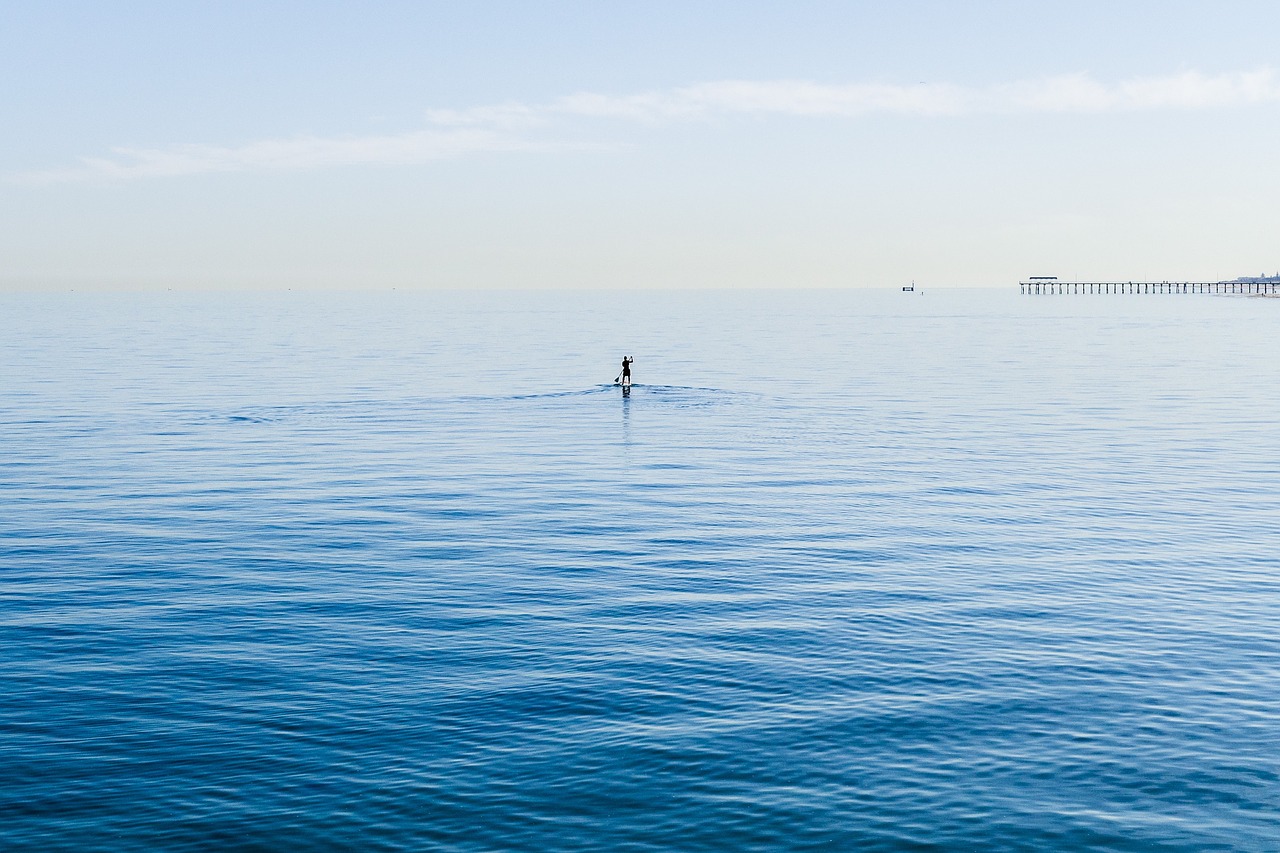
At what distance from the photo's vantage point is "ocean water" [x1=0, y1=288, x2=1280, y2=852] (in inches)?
949

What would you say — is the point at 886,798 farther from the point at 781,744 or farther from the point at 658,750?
the point at 658,750

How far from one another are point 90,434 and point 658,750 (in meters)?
64.1

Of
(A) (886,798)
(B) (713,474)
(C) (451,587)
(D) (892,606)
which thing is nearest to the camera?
(A) (886,798)

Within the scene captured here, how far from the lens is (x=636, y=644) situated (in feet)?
112

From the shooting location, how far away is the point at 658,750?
87.4 feet

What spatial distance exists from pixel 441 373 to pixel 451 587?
9905cm

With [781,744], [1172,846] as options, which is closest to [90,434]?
[781,744]

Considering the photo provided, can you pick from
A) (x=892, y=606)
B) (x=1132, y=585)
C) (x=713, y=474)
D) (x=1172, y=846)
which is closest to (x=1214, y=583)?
(x=1132, y=585)

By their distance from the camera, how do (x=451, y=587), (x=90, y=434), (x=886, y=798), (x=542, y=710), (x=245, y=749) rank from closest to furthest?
(x=886, y=798) → (x=245, y=749) → (x=542, y=710) → (x=451, y=587) → (x=90, y=434)

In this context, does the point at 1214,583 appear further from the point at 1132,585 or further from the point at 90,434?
the point at 90,434

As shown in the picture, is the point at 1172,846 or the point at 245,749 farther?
the point at 245,749

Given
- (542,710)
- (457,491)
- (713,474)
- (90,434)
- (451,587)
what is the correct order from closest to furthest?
1. (542,710)
2. (451,587)
3. (457,491)
4. (713,474)
5. (90,434)

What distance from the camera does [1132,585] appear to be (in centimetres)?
4150

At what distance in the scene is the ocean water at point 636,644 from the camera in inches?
949
